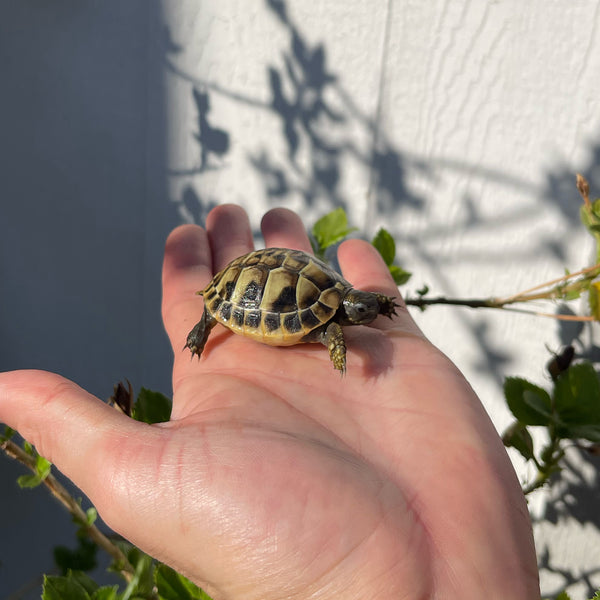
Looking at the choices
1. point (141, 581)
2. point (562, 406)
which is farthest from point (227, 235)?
point (562, 406)

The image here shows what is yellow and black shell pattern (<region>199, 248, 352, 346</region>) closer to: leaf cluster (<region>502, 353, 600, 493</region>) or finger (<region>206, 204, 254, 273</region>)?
finger (<region>206, 204, 254, 273</region>)

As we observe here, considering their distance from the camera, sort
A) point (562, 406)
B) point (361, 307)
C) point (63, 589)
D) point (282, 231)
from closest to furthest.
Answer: point (63, 589)
point (562, 406)
point (361, 307)
point (282, 231)

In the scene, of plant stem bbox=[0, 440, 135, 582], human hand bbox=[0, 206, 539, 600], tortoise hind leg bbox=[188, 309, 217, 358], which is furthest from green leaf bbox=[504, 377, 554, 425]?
plant stem bbox=[0, 440, 135, 582]

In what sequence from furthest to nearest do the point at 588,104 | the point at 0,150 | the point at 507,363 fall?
1. the point at 0,150
2. the point at 507,363
3. the point at 588,104

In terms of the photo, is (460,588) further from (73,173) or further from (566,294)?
(73,173)

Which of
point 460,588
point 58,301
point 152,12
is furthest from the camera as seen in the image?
point 58,301

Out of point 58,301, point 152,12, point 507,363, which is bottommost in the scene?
point 58,301

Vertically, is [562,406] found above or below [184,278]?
below

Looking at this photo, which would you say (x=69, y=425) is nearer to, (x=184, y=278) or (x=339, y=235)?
(x=184, y=278)

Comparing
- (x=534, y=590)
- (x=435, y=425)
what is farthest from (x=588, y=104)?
(x=534, y=590)
